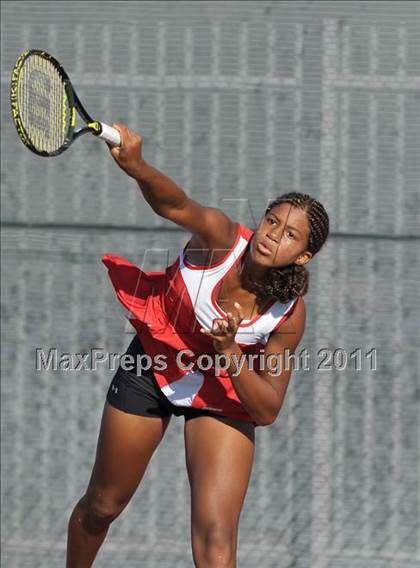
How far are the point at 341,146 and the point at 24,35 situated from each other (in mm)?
1347

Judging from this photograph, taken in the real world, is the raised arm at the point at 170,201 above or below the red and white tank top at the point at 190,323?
above

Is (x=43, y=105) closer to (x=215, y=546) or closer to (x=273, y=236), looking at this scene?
(x=273, y=236)

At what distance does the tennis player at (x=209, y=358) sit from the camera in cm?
369

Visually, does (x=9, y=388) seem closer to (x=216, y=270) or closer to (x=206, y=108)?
(x=206, y=108)

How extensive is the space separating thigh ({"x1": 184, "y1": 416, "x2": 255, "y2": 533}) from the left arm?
109 mm

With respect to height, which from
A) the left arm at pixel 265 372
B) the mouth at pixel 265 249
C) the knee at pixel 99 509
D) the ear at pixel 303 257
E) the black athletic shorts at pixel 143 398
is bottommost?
the knee at pixel 99 509

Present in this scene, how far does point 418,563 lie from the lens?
17.0ft

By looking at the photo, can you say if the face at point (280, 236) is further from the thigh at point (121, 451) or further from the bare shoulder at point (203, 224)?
the thigh at point (121, 451)

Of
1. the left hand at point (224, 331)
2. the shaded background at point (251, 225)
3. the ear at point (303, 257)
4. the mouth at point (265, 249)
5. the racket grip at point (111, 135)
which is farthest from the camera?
the shaded background at point (251, 225)

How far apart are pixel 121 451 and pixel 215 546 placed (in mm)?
456

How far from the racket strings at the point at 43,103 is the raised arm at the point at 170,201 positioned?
0.23m

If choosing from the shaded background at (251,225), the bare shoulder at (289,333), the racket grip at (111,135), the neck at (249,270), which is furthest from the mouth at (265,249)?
the shaded background at (251,225)

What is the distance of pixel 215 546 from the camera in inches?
146

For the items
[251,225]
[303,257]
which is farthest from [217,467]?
[251,225]
